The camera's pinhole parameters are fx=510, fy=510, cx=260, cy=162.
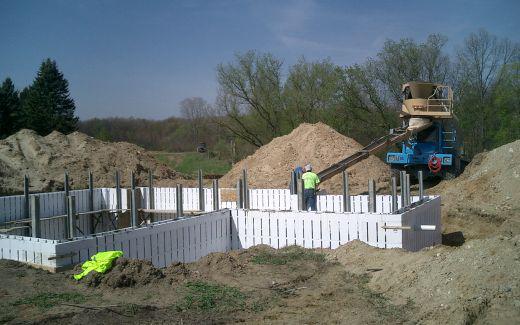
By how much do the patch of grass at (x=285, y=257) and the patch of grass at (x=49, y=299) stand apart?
3.27 metres

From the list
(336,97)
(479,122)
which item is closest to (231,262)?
(336,97)

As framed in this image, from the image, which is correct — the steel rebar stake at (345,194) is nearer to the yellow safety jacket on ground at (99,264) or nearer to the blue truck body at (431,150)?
the yellow safety jacket on ground at (99,264)

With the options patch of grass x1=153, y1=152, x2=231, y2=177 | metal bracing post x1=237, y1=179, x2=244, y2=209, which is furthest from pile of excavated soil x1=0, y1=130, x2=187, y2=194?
patch of grass x1=153, y1=152, x2=231, y2=177

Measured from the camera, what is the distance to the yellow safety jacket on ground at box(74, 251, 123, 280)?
702cm

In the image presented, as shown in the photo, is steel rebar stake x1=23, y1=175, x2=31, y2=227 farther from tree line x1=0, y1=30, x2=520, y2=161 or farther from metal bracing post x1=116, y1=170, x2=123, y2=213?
tree line x1=0, y1=30, x2=520, y2=161

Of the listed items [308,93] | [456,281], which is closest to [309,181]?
[456,281]

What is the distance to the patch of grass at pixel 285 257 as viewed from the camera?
8.78 metres

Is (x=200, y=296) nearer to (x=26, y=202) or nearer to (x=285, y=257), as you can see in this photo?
(x=285, y=257)

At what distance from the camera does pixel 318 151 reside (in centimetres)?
2173

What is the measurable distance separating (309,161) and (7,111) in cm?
2770

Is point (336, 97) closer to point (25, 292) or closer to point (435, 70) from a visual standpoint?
point (435, 70)

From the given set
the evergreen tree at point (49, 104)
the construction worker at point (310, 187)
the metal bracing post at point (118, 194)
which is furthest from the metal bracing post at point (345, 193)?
the evergreen tree at point (49, 104)

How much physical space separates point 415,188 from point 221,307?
1451cm

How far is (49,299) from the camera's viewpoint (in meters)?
6.17
